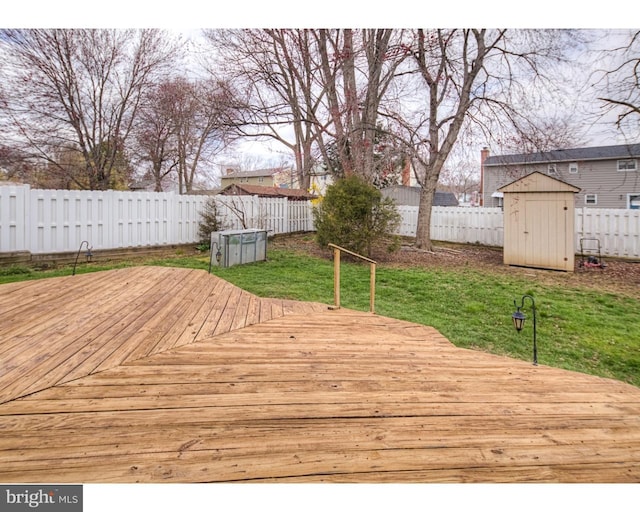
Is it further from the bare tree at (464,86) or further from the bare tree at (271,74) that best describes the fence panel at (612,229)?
the bare tree at (271,74)

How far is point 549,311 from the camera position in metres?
3.26

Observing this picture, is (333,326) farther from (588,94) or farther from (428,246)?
(428,246)

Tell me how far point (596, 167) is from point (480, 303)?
4.11 m

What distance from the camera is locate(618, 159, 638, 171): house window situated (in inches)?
199

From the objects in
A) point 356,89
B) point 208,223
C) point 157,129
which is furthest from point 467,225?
point 157,129

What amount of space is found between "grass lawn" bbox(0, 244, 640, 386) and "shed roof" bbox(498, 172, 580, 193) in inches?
49.4

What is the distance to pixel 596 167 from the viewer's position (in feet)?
19.4

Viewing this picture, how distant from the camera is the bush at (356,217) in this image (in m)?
5.25

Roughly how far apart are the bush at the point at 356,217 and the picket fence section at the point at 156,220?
1752 millimetres

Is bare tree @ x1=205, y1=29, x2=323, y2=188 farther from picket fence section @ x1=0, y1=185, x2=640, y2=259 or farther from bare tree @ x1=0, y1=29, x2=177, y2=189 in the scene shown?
picket fence section @ x1=0, y1=185, x2=640, y2=259

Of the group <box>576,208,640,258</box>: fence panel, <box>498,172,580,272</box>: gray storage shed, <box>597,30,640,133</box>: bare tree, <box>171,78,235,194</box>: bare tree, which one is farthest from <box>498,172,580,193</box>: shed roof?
<box>171,78,235,194</box>: bare tree
